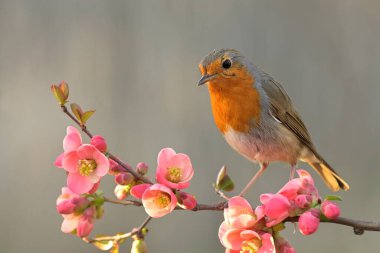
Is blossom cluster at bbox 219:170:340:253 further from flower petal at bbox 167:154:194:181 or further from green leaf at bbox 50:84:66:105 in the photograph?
green leaf at bbox 50:84:66:105

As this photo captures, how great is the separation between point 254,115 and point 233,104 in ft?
0.33

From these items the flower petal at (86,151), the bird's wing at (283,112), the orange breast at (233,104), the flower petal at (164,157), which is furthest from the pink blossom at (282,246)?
the bird's wing at (283,112)

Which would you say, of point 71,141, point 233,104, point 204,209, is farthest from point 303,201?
point 233,104

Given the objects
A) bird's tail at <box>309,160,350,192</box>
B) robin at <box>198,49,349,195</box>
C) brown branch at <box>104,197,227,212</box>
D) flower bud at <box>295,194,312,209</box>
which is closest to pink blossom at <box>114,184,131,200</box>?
brown branch at <box>104,197,227,212</box>

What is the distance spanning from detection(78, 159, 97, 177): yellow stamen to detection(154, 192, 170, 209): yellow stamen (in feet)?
0.36

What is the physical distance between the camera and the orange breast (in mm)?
1594

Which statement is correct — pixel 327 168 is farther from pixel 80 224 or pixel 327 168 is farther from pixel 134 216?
pixel 134 216

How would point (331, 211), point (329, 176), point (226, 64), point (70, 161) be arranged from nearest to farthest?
point (331, 211), point (70, 161), point (226, 64), point (329, 176)

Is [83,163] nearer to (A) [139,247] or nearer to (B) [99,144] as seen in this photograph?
(B) [99,144]

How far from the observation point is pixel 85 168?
911 mm

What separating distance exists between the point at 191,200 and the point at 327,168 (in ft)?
3.14

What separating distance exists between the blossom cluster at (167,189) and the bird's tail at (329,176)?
2.56 ft

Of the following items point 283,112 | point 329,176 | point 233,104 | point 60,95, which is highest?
point 60,95

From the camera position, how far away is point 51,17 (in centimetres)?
358
